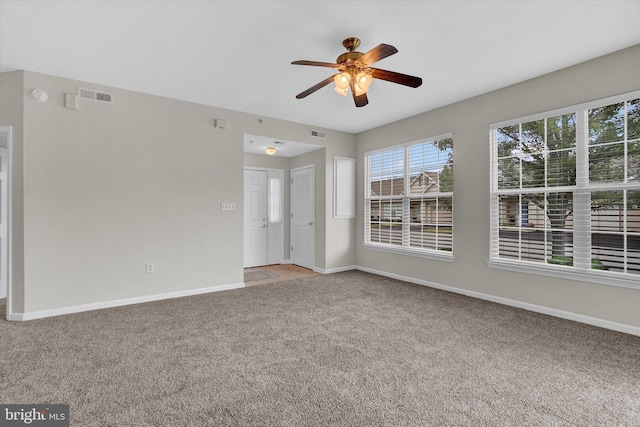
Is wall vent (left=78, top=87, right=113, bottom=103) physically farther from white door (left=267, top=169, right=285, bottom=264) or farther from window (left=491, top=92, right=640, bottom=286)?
window (left=491, top=92, right=640, bottom=286)

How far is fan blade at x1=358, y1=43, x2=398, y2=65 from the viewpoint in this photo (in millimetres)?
2275

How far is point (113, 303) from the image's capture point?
12.4 feet

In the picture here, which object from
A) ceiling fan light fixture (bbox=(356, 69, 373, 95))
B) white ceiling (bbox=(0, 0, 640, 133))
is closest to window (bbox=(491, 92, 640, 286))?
white ceiling (bbox=(0, 0, 640, 133))

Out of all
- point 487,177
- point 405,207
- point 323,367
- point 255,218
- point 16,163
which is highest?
point 16,163

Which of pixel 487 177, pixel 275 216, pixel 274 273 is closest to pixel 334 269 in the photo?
pixel 274 273

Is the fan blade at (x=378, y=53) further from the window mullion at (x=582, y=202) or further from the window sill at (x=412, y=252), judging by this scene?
the window sill at (x=412, y=252)

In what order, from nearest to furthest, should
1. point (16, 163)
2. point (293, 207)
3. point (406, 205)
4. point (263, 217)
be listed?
point (16, 163) → point (406, 205) → point (263, 217) → point (293, 207)

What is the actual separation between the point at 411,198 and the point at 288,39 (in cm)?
323

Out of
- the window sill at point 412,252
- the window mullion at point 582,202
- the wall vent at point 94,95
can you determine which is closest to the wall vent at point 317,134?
the window sill at point 412,252

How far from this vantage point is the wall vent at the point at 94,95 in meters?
3.63

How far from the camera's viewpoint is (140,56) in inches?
122

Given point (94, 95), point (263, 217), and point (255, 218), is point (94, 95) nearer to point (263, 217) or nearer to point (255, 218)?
point (255, 218)

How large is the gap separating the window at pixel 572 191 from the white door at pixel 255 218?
174 inches

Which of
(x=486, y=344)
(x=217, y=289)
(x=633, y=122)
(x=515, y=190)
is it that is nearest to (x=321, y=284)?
(x=217, y=289)
